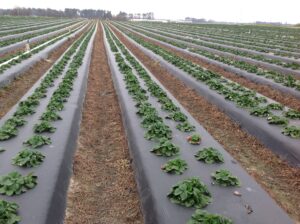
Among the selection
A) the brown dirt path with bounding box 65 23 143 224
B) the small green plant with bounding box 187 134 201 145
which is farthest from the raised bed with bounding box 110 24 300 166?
the brown dirt path with bounding box 65 23 143 224

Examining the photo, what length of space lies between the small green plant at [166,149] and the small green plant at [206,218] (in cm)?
250

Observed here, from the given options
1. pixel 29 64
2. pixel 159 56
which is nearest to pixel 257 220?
pixel 29 64

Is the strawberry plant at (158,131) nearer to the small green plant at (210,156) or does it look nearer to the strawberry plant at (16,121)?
the small green plant at (210,156)

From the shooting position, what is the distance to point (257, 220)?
17.6 feet

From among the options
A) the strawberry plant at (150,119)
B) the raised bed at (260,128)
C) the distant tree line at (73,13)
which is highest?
the strawberry plant at (150,119)

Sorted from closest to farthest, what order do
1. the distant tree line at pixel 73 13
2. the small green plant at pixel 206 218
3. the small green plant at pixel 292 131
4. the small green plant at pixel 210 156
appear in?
the small green plant at pixel 206 218 < the small green plant at pixel 210 156 < the small green plant at pixel 292 131 < the distant tree line at pixel 73 13

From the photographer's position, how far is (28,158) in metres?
6.90

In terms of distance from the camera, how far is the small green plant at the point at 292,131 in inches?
348

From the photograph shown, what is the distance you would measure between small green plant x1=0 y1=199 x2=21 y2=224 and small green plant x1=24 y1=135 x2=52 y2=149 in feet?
8.59

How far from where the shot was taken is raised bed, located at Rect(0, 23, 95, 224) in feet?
18.2

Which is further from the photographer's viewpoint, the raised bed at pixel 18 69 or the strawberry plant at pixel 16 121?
the raised bed at pixel 18 69

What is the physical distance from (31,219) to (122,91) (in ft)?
27.9

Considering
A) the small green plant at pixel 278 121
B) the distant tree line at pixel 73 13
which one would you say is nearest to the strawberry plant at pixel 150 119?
the small green plant at pixel 278 121

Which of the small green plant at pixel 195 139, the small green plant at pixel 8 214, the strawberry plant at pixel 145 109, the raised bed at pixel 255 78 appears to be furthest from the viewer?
the raised bed at pixel 255 78
